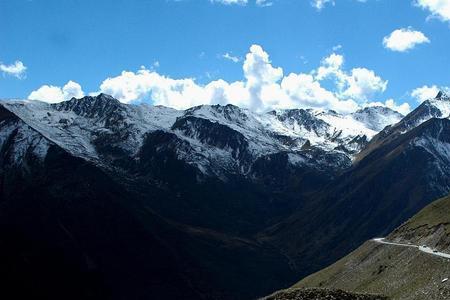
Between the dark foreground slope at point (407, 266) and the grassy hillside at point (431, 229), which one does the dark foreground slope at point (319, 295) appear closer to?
the dark foreground slope at point (407, 266)

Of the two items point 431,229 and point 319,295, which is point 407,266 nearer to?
point 431,229

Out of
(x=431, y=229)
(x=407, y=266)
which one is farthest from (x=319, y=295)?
(x=431, y=229)

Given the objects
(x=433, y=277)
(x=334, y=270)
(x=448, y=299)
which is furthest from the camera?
(x=334, y=270)

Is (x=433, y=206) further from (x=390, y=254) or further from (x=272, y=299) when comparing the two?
(x=272, y=299)

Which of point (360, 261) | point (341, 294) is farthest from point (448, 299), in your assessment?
point (360, 261)

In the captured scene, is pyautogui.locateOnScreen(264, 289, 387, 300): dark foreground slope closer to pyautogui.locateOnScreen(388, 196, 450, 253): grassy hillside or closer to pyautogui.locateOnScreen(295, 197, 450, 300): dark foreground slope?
pyautogui.locateOnScreen(295, 197, 450, 300): dark foreground slope

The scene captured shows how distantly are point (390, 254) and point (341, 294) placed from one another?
81371mm

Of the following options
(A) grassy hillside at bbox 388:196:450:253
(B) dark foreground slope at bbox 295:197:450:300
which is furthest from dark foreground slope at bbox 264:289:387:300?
(A) grassy hillside at bbox 388:196:450:253

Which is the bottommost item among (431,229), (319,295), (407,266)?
(319,295)

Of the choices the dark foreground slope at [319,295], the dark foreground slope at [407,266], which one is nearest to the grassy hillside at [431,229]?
the dark foreground slope at [407,266]

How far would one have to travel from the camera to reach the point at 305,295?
83.6 meters

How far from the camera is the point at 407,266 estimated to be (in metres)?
128

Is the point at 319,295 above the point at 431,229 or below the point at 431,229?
below

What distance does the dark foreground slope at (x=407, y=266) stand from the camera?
3935 inches
